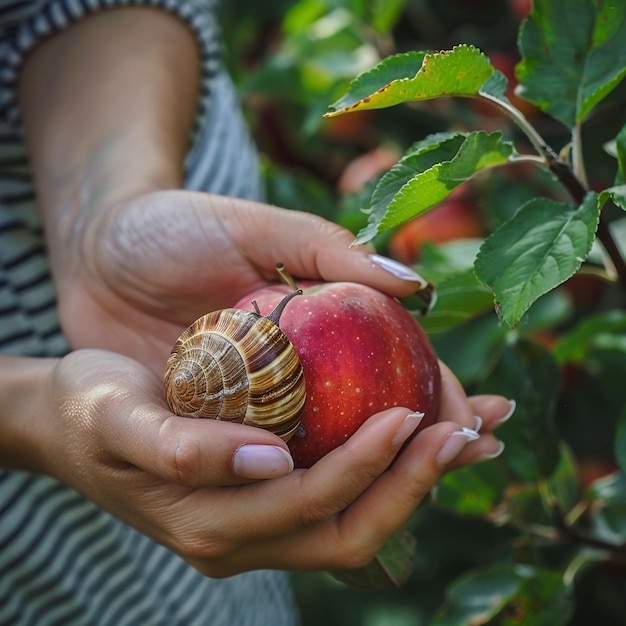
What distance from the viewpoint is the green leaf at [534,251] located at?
1.91 feet

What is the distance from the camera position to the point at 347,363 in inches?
26.4

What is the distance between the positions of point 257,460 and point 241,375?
6 centimetres

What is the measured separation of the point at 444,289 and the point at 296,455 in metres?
0.21

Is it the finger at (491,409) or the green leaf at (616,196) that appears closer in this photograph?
the green leaf at (616,196)

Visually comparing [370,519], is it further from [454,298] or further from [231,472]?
[454,298]

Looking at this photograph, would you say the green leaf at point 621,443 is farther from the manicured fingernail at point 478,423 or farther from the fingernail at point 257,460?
the fingernail at point 257,460

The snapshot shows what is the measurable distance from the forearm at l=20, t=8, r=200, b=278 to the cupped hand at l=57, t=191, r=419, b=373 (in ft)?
0.19

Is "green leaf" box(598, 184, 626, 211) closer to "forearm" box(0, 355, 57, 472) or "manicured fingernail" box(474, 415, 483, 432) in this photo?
"manicured fingernail" box(474, 415, 483, 432)

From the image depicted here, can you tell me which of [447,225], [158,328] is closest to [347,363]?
[158,328]

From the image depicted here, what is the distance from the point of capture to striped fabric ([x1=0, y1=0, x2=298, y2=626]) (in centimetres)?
95

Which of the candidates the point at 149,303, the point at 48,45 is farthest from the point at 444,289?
the point at 48,45

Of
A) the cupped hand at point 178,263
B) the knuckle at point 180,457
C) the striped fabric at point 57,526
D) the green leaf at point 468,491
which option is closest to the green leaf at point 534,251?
Answer: the cupped hand at point 178,263

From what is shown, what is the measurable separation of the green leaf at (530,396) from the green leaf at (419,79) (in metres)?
0.29

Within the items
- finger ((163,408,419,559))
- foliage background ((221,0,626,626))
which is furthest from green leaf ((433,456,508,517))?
finger ((163,408,419,559))
